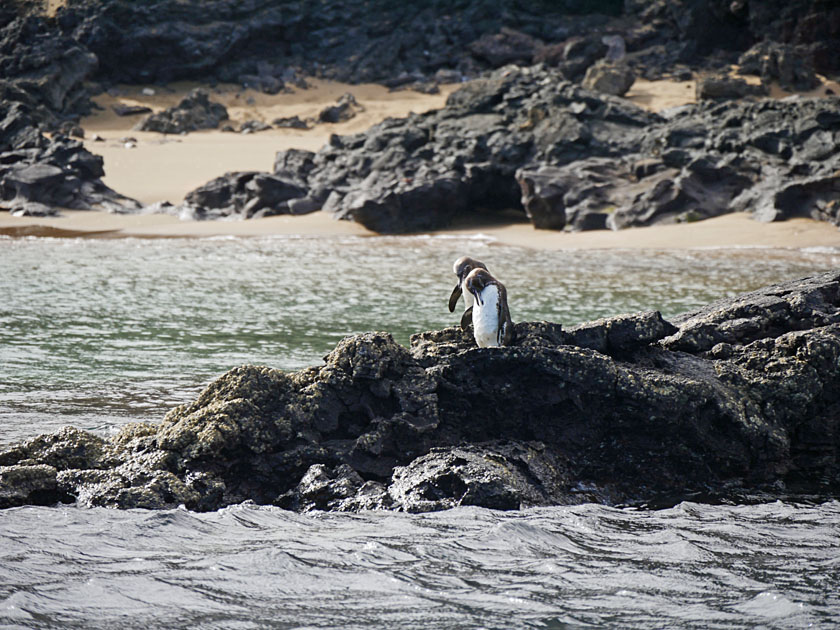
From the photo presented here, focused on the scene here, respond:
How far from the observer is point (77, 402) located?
786 cm

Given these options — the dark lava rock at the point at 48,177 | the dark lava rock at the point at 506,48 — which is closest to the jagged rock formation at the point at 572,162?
the dark lava rock at the point at 48,177

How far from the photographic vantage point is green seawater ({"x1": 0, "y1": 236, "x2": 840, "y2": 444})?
8570 mm

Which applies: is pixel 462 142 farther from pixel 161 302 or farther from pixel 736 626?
pixel 736 626

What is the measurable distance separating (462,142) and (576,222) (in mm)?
4240

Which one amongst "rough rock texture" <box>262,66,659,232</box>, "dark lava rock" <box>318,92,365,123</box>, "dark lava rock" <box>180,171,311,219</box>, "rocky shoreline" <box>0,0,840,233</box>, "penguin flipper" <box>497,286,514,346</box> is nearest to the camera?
"penguin flipper" <box>497,286,514,346</box>

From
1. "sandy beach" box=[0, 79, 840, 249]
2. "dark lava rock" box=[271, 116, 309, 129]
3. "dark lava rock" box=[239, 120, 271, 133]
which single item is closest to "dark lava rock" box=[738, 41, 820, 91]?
"sandy beach" box=[0, 79, 840, 249]

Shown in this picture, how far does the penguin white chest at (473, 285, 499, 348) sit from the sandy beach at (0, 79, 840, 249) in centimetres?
1143

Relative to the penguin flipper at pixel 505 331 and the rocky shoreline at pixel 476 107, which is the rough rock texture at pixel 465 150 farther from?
the penguin flipper at pixel 505 331

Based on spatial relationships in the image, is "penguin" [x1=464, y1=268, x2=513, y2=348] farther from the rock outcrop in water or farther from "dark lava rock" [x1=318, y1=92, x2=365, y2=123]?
"dark lava rock" [x1=318, y1=92, x2=365, y2=123]

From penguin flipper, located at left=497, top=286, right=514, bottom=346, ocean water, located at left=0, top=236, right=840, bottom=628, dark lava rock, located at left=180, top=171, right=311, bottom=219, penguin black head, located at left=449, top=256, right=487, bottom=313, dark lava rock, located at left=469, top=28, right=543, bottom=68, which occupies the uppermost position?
dark lava rock, located at left=469, top=28, right=543, bottom=68

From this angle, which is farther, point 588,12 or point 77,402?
point 588,12

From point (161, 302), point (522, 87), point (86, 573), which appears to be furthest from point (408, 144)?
point (86, 573)

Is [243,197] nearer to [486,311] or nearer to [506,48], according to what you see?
[506,48]

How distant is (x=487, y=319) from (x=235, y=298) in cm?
712
